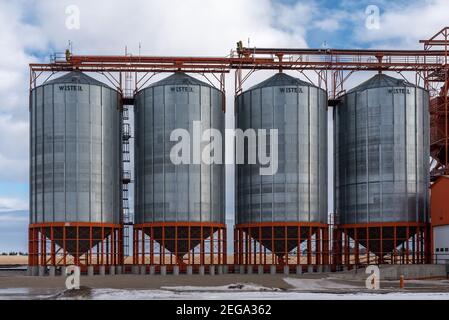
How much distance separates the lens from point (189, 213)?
5659 cm

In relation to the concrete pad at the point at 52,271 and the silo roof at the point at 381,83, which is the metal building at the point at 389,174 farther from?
the concrete pad at the point at 52,271

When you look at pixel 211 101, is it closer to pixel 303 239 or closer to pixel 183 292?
pixel 303 239

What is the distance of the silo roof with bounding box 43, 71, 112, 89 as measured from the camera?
57594 mm

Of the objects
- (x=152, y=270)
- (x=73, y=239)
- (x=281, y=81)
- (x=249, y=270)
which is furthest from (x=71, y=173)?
(x=281, y=81)

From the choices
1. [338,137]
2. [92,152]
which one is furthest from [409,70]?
[92,152]

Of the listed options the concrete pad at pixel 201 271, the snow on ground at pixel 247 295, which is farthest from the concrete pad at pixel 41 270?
the snow on ground at pixel 247 295

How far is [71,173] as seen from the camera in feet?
184

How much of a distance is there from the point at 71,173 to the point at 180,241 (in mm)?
11591

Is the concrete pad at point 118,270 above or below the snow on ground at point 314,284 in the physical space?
below

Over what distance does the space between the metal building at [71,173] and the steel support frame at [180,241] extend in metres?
3.04

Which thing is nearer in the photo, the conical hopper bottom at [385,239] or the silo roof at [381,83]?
the conical hopper bottom at [385,239]

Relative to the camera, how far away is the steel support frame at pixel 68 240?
55.7 metres
